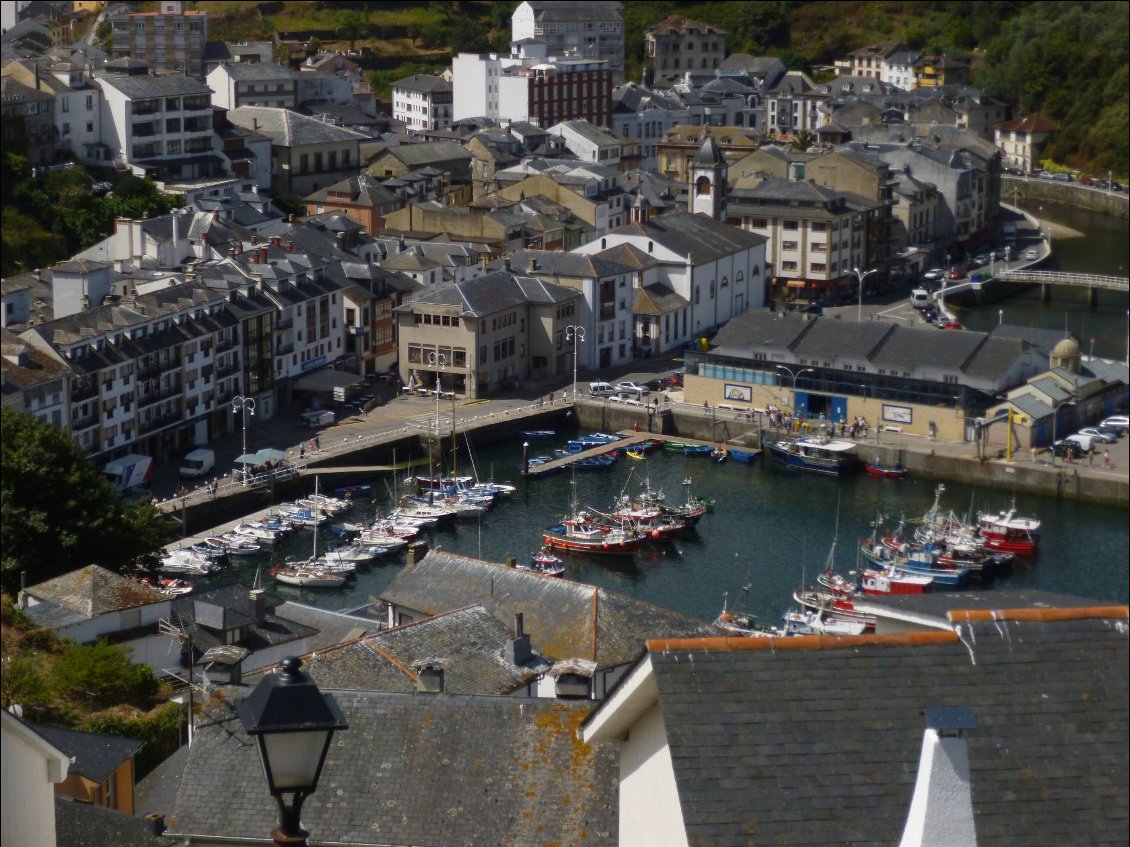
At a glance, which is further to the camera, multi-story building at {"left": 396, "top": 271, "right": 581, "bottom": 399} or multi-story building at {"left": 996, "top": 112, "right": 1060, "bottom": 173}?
multi-story building at {"left": 996, "top": 112, "right": 1060, "bottom": 173}

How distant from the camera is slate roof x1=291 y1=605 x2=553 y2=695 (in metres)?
8.38

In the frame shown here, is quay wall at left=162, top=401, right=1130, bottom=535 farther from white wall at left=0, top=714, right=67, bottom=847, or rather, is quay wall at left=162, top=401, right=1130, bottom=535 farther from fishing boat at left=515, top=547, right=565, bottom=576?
white wall at left=0, top=714, right=67, bottom=847

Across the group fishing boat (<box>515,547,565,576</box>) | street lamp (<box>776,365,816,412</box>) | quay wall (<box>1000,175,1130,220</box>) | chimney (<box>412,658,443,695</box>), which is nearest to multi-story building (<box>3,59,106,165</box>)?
street lamp (<box>776,365,816,412</box>)

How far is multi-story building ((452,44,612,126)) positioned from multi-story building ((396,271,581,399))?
11.8 m

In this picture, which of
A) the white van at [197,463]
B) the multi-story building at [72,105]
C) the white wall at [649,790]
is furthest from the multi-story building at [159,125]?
the white wall at [649,790]

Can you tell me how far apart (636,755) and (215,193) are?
23.3 meters

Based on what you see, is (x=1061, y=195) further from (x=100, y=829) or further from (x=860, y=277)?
(x=100, y=829)

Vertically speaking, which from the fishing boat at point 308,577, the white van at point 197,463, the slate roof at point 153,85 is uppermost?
the slate roof at point 153,85

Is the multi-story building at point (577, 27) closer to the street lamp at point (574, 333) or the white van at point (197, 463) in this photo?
the street lamp at point (574, 333)

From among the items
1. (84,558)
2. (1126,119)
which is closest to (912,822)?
(84,558)

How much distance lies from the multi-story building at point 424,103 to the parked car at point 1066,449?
17543 millimetres

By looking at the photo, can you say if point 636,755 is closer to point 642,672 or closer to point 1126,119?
point 642,672

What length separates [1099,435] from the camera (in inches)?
771

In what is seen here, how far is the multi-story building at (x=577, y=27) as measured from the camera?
38.7 metres
